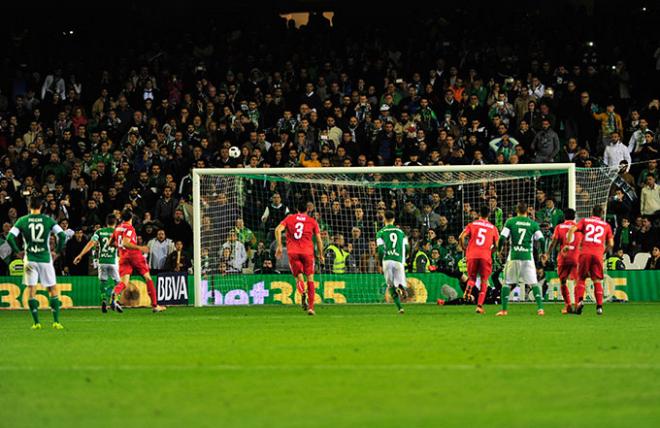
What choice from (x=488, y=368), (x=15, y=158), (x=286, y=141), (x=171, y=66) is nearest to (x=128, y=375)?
(x=488, y=368)

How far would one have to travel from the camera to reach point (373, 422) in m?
8.08

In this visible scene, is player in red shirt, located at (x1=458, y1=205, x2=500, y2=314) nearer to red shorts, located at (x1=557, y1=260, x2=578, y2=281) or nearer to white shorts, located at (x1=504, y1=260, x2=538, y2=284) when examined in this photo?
white shorts, located at (x1=504, y1=260, x2=538, y2=284)

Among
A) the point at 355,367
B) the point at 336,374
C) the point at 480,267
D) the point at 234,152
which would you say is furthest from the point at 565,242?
the point at 336,374

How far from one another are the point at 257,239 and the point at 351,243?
2.13 m

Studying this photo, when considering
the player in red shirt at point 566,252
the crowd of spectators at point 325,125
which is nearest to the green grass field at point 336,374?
the player in red shirt at point 566,252

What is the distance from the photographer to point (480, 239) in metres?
21.4

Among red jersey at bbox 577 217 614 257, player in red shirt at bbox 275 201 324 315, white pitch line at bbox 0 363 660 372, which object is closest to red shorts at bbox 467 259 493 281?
red jersey at bbox 577 217 614 257

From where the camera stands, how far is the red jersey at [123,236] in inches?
895

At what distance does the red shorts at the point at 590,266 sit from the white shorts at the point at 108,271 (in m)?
9.11

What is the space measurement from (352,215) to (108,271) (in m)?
5.78

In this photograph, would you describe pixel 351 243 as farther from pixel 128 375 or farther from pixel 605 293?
pixel 128 375

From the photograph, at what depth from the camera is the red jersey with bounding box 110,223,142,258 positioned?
22734mm

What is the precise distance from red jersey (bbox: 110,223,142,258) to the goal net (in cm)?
220

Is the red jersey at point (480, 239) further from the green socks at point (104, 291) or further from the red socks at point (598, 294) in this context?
the green socks at point (104, 291)
